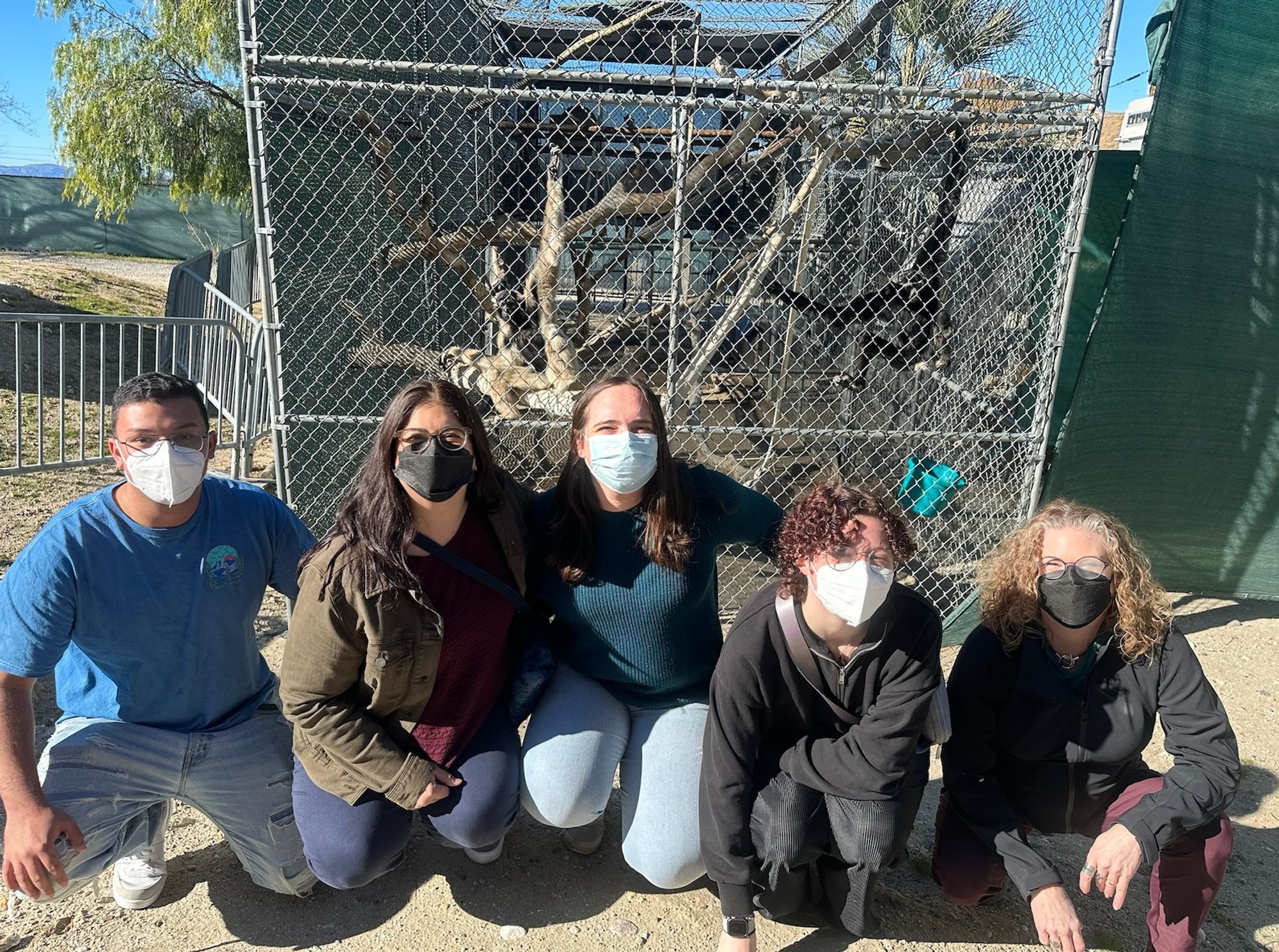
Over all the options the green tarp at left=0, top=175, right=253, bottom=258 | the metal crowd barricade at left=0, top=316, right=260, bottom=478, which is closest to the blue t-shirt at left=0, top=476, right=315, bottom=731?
the metal crowd barricade at left=0, top=316, right=260, bottom=478

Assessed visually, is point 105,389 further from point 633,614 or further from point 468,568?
point 633,614

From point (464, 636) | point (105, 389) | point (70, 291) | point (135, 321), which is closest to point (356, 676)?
point (464, 636)

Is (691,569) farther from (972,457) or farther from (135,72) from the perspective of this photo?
(135,72)

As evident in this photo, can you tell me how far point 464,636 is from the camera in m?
2.32

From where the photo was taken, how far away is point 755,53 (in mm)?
6051

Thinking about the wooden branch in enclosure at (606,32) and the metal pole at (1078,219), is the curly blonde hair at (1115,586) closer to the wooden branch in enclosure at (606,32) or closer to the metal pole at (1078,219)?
the metal pole at (1078,219)

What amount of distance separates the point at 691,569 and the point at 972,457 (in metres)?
2.55

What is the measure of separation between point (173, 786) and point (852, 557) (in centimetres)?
180

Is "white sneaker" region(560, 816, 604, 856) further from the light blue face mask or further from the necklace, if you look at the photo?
the necklace

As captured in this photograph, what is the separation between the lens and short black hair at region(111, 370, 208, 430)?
7.20ft

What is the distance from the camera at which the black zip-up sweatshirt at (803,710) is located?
2.14 m

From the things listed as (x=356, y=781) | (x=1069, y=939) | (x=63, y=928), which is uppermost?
(x=356, y=781)

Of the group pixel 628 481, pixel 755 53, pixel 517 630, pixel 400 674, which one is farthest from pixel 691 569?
pixel 755 53

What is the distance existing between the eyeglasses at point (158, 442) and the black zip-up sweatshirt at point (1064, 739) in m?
2.02
